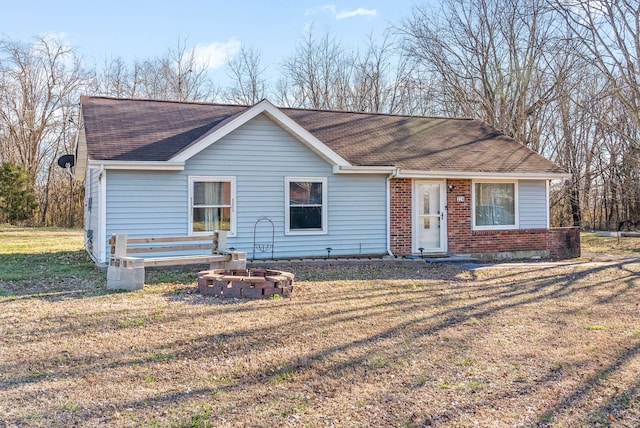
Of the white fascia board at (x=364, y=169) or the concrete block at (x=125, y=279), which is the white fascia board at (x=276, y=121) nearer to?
the white fascia board at (x=364, y=169)

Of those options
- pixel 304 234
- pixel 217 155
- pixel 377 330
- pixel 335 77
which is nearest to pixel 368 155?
pixel 304 234

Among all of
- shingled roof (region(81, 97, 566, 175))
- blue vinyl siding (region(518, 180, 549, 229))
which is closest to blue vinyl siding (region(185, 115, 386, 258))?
shingled roof (region(81, 97, 566, 175))

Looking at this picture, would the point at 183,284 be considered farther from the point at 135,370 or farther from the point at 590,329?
the point at 590,329

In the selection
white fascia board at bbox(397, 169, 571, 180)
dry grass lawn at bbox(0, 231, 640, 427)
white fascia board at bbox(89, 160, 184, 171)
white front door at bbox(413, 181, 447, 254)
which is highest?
white fascia board at bbox(397, 169, 571, 180)

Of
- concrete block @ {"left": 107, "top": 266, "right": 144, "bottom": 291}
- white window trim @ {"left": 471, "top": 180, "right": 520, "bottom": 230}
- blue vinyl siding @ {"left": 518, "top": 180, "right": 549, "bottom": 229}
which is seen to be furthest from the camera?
blue vinyl siding @ {"left": 518, "top": 180, "right": 549, "bottom": 229}

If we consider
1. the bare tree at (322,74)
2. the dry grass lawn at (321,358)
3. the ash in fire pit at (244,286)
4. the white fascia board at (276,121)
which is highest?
the bare tree at (322,74)

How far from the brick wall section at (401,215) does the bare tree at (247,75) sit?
77.8 ft

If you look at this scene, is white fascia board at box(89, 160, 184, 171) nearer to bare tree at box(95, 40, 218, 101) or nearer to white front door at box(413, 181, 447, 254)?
white front door at box(413, 181, 447, 254)

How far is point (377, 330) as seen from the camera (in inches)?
235

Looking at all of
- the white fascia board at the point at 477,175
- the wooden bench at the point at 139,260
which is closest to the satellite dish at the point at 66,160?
the wooden bench at the point at 139,260

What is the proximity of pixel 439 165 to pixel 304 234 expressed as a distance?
3911 millimetres

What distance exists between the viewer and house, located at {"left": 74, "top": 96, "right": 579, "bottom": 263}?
10.8 m

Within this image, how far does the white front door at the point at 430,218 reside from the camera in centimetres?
Answer: 1289

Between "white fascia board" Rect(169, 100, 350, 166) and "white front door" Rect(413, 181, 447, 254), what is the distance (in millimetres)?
2385
